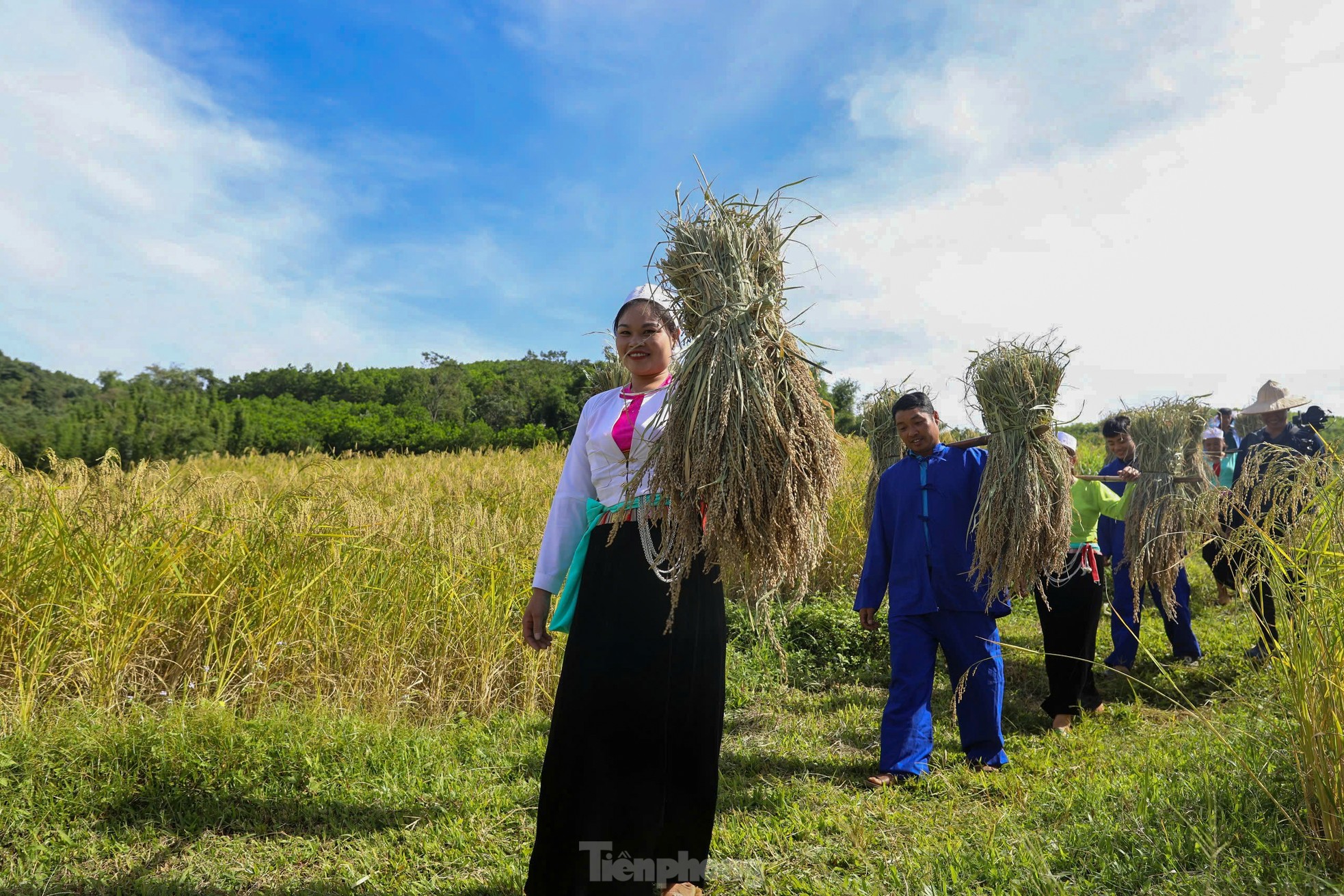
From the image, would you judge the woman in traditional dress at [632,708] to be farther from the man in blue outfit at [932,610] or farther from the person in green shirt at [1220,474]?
the person in green shirt at [1220,474]

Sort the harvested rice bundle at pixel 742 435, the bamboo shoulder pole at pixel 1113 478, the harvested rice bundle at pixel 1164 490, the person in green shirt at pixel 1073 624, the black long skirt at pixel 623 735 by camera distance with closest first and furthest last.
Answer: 1. the harvested rice bundle at pixel 742 435
2. the black long skirt at pixel 623 735
3. the person in green shirt at pixel 1073 624
4. the bamboo shoulder pole at pixel 1113 478
5. the harvested rice bundle at pixel 1164 490

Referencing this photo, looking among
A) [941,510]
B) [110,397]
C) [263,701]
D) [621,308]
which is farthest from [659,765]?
[110,397]

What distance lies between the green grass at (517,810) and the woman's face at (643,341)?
184cm

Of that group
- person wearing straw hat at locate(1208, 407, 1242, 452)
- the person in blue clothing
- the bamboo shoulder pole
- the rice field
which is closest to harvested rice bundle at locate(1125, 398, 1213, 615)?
the bamboo shoulder pole

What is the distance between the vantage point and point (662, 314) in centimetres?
231

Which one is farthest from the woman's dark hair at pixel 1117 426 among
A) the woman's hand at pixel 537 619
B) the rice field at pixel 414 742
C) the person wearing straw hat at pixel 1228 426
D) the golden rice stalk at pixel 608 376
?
the person wearing straw hat at pixel 1228 426

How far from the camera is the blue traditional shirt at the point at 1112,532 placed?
5.40 metres

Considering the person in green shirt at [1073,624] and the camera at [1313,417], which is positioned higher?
the camera at [1313,417]

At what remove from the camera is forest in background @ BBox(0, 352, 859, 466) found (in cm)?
1808

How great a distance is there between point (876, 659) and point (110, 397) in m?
35.2

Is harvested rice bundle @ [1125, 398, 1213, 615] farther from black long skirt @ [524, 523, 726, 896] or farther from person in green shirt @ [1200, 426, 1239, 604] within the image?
black long skirt @ [524, 523, 726, 896]

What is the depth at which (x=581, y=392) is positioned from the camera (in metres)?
8.23

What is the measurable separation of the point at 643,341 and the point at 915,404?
77.7 inches

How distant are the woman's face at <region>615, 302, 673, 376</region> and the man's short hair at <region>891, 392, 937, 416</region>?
1862 mm
